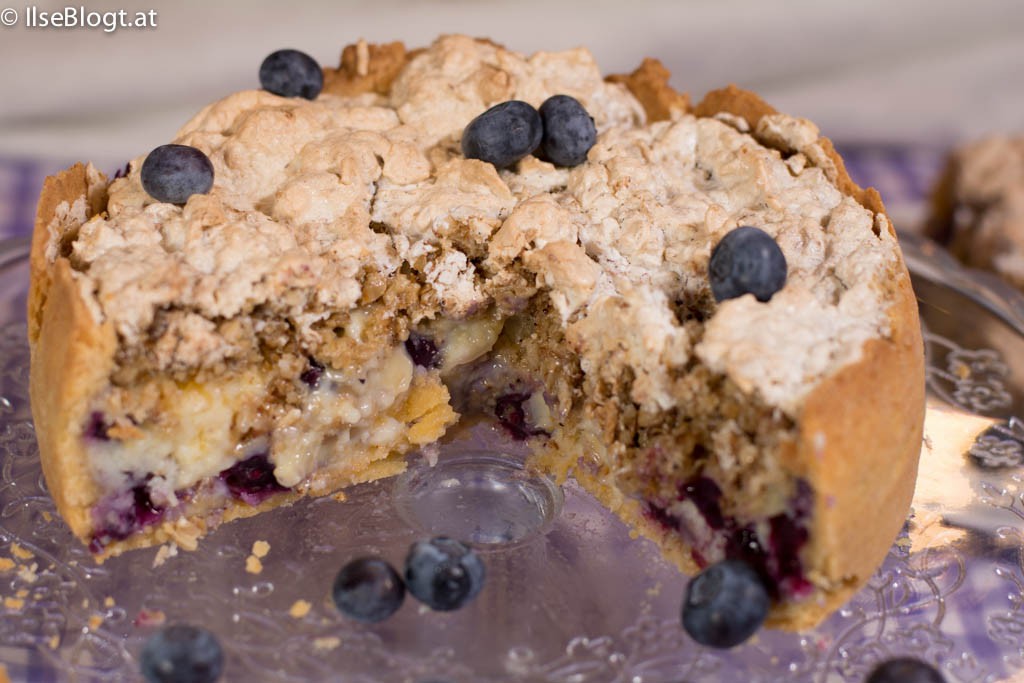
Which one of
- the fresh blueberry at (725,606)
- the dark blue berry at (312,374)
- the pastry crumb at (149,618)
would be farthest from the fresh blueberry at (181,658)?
the fresh blueberry at (725,606)

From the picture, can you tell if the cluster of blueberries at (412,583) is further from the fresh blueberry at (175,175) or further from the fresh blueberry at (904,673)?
the fresh blueberry at (175,175)

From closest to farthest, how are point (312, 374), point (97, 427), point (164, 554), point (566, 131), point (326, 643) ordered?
point (326, 643) < point (97, 427) < point (164, 554) < point (312, 374) < point (566, 131)

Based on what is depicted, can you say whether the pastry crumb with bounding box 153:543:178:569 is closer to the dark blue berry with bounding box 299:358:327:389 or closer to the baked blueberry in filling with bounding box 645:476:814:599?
the dark blue berry with bounding box 299:358:327:389

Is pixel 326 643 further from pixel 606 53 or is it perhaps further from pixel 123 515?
pixel 606 53

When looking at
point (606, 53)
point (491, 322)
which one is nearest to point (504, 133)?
point (491, 322)

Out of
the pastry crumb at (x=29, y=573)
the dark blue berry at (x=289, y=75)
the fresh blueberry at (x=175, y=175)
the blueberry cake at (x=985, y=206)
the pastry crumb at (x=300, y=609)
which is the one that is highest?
the dark blue berry at (x=289, y=75)

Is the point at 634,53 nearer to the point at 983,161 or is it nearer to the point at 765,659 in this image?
the point at 983,161

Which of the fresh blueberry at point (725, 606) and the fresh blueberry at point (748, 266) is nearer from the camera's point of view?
the fresh blueberry at point (725, 606)
